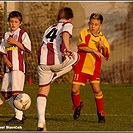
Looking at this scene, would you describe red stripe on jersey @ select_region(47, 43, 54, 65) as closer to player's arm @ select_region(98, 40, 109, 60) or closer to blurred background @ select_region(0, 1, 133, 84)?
player's arm @ select_region(98, 40, 109, 60)

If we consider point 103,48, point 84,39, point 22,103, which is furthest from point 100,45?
point 22,103

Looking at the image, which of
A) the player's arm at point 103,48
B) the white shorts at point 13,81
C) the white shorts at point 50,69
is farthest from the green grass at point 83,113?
the player's arm at point 103,48

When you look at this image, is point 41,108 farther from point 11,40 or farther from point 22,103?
point 11,40

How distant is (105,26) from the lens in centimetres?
2159

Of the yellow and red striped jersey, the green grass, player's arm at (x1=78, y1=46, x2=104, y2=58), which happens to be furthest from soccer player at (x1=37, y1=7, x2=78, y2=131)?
the yellow and red striped jersey

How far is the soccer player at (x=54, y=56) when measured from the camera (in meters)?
8.21

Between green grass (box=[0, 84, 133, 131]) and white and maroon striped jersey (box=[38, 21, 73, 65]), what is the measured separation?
3.03 feet

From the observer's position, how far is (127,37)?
2092cm

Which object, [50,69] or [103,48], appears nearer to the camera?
[50,69]

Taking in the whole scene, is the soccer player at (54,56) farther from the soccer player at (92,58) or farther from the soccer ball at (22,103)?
the soccer player at (92,58)

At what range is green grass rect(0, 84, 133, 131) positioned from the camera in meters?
8.72

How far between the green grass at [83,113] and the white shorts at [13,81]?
0.51 m

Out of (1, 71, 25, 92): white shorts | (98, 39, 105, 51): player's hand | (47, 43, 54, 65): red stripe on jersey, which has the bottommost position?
(1, 71, 25, 92): white shorts

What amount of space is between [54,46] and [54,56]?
0.48 ft
